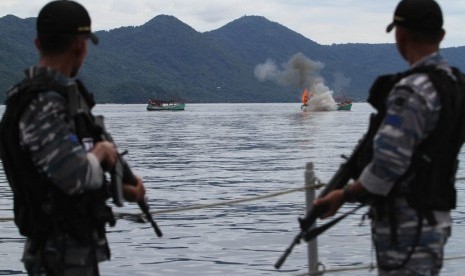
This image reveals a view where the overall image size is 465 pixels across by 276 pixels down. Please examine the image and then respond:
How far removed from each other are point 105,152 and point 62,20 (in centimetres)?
71

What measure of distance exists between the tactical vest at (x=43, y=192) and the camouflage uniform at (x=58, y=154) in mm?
42

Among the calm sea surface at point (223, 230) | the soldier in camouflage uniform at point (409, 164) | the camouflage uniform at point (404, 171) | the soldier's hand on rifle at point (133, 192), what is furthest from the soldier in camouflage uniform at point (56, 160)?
the calm sea surface at point (223, 230)

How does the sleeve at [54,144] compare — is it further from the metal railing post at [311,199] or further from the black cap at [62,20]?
the metal railing post at [311,199]

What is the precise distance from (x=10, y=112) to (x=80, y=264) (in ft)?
2.81

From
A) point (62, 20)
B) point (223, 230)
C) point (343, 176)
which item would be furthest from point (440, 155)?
point (223, 230)

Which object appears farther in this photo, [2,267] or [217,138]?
[217,138]

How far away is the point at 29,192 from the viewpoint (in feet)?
14.1

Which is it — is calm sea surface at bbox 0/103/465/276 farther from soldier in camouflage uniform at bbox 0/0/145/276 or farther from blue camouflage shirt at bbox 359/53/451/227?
soldier in camouflage uniform at bbox 0/0/145/276

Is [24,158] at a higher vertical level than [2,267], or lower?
higher

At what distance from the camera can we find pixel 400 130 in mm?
4328

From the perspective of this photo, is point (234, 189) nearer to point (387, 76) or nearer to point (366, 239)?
point (366, 239)

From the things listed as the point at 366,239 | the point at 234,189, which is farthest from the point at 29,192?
the point at 234,189

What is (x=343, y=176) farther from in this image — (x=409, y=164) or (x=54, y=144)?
(x=54, y=144)

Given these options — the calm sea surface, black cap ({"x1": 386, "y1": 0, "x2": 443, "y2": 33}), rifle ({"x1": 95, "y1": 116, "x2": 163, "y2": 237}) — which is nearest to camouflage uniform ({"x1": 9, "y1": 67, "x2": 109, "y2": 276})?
rifle ({"x1": 95, "y1": 116, "x2": 163, "y2": 237})
